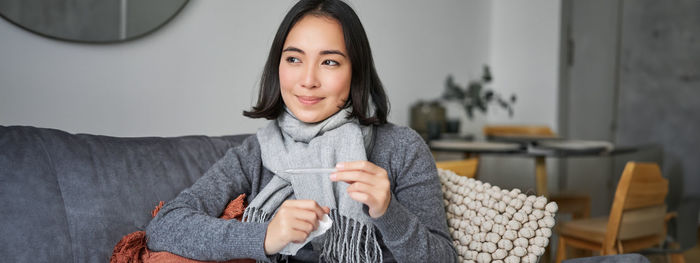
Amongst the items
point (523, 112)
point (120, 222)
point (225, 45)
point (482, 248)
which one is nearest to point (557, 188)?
point (523, 112)

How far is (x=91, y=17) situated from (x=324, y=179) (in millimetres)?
1129

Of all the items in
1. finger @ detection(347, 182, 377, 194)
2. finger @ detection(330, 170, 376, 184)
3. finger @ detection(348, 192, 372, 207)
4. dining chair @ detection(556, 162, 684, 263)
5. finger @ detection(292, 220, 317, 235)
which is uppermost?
finger @ detection(330, 170, 376, 184)

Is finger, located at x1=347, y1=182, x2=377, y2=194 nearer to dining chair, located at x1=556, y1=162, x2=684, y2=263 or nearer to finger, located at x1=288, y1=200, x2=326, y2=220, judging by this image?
finger, located at x1=288, y1=200, x2=326, y2=220

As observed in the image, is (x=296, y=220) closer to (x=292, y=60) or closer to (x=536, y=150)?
(x=292, y=60)

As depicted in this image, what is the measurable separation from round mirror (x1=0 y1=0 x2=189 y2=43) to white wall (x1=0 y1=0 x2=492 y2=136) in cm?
4

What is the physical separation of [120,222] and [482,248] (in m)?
0.85

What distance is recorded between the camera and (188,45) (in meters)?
2.07

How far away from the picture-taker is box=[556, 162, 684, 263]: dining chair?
1.81 meters

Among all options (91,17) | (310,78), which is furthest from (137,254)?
(91,17)

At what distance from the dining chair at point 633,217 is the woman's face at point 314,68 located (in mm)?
1194

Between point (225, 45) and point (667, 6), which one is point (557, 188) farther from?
point (225, 45)

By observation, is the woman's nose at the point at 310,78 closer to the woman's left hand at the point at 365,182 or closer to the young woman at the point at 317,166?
the young woman at the point at 317,166

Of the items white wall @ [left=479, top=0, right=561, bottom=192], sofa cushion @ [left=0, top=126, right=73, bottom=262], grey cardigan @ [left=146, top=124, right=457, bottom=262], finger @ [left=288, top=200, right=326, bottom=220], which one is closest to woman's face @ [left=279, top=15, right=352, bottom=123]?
grey cardigan @ [left=146, top=124, right=457, bottom=262]

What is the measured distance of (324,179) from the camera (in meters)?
1.13
